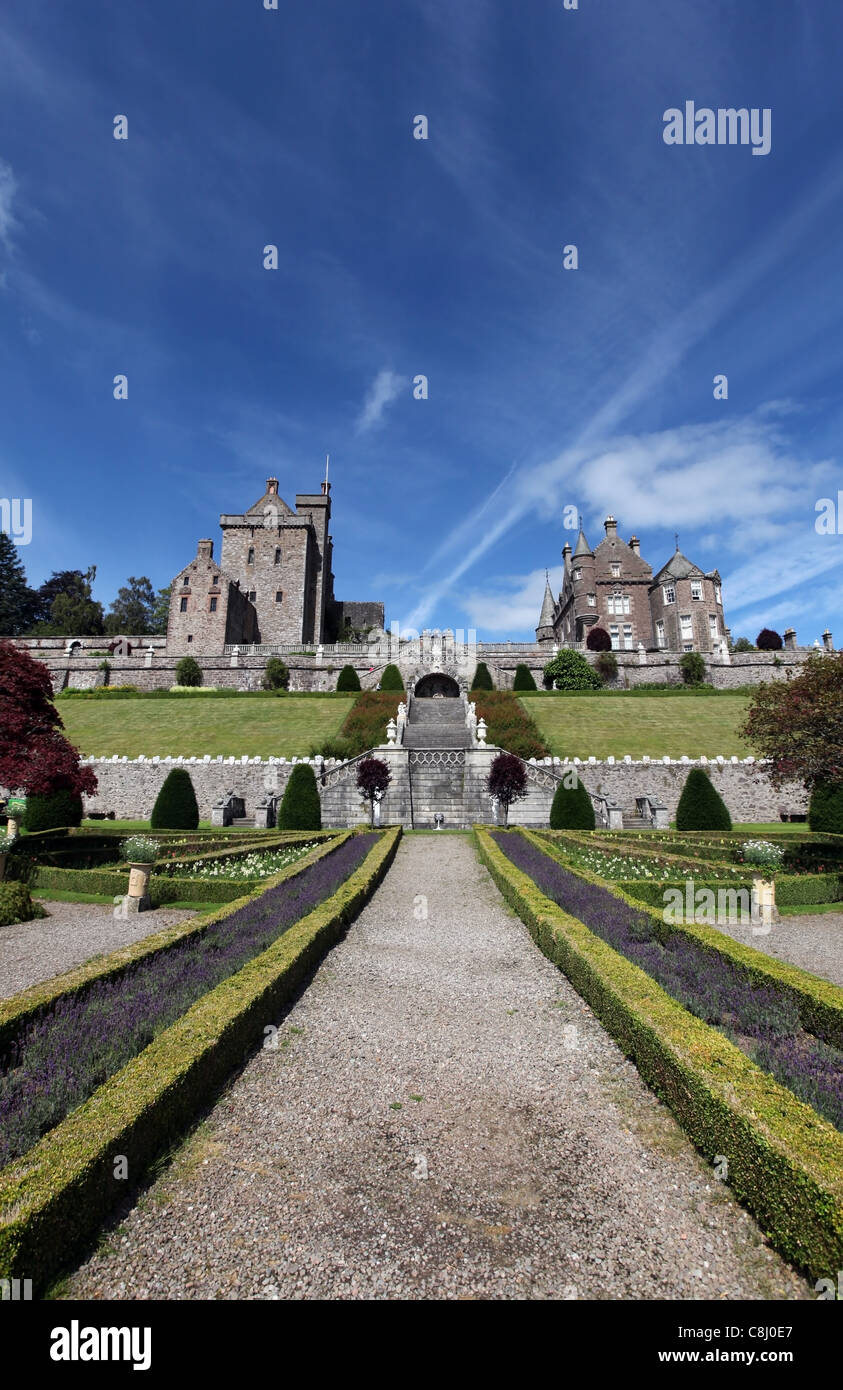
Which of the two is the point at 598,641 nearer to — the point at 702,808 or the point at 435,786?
the point at 435,786

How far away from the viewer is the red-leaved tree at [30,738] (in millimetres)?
15953

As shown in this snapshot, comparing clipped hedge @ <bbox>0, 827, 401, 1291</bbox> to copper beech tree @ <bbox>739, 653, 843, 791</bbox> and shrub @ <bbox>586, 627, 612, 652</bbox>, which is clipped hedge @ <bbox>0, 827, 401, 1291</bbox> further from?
shrub @ <bbox>586, 627, 612, 652</bbox>

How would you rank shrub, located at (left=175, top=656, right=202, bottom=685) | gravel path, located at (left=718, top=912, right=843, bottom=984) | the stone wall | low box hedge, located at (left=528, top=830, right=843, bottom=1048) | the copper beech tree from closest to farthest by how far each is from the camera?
low box hedge, located at (left=528, top=830, right=843, bottom=1048), gravel path, located at (left=718, top=912, right=843, bottom=984), the copper beech tree, the stone wall, shrub, located at (left=175, top=656, right=202, bottom=685)

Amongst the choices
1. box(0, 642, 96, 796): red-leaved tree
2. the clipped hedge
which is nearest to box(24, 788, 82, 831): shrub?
box(0, 642, 96, 796): red-leaved tree

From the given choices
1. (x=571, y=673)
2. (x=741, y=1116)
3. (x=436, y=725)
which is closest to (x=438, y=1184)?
(x=741, y=1116)

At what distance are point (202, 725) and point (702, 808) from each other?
88.7 ft

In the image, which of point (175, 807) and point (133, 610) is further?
point (133, 610)

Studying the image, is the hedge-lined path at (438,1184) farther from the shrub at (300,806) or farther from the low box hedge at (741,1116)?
the shrub at (300,806)

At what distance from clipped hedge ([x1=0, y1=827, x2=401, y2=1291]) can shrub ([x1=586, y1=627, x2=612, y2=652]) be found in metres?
51.3

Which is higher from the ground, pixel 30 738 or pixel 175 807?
pixel 30 738

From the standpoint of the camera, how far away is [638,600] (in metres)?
61.5

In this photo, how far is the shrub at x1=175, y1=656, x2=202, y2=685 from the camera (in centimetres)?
5000

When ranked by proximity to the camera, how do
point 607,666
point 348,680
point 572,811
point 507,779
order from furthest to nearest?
point 607,666, point 348,680, point 507,779, point 572,811
